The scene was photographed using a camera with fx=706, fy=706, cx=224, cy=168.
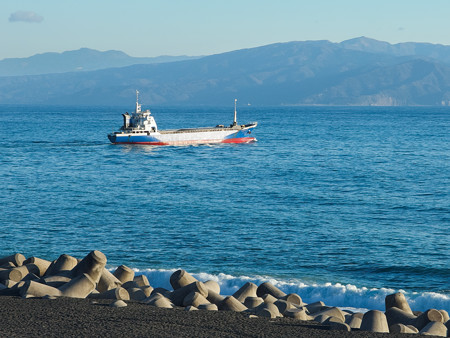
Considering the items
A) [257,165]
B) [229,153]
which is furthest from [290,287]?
[229,153]

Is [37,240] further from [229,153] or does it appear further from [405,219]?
[229,153]

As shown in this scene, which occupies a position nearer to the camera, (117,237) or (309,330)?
(309,330)

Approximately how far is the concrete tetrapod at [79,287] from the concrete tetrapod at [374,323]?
5857mm

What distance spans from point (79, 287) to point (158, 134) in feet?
256

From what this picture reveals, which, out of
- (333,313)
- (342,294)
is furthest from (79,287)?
(342,294)

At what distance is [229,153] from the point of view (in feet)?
269

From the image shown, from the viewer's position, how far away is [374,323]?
13.5 meters

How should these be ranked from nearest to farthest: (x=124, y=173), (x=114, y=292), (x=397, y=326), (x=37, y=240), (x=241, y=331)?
(x=241, y=331), (x=397, y=326), (x=114, y=292), (x=37, y=240), (x=124, y=173)

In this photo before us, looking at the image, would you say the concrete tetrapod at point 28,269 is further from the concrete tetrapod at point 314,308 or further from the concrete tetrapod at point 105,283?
the concrete tetrapod at point 314,308

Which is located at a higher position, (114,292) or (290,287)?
(114,292)

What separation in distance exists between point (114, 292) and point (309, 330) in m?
4.47

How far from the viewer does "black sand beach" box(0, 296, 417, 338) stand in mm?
11984

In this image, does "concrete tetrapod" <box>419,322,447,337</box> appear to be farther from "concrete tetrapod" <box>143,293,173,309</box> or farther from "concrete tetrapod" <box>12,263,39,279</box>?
"concrete tetrapod" <box>12,263,39,279</box>

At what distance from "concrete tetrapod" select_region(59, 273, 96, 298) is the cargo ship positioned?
72.8 metres
